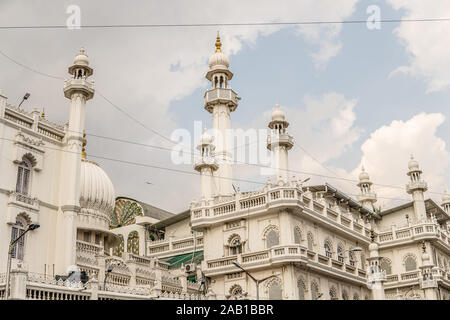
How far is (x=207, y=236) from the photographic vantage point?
129 feet

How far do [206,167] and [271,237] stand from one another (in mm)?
9561

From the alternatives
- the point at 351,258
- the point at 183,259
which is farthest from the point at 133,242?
the point at 351,258

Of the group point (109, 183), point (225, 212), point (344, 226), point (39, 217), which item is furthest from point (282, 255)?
point (109, 183)

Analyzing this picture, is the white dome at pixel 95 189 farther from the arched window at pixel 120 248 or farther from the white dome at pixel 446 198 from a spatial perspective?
the white dome at pixel 446 198

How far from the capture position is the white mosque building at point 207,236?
32.5 meters

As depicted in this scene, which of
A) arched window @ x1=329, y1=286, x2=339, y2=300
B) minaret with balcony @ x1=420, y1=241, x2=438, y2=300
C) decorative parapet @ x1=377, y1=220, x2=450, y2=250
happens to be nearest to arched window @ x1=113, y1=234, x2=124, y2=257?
arched window @ x1=329, y1=286, x2=339, y2=300

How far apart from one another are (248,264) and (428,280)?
16.5 m

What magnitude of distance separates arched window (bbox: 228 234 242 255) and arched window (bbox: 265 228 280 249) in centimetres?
206

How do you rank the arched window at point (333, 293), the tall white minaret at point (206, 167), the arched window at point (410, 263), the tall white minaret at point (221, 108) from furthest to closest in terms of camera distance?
1. the arched window at point (410, 263)
2. the tall white minaret at point (221, 108)
3. the tall white minaret at point (206, 167)
4. the arched window at point (333, 293)

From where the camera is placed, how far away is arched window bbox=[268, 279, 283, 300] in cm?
3522

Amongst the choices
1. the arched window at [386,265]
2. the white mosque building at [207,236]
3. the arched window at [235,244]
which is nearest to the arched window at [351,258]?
the white mosque building at [207,236]

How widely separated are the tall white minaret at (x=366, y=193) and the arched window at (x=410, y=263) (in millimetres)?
11511

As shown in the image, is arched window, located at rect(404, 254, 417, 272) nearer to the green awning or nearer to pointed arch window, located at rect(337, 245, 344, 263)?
pointed arch window, located at rect(337, 245, 344, 263)

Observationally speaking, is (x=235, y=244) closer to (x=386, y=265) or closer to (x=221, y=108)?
(x=221, y=108)
